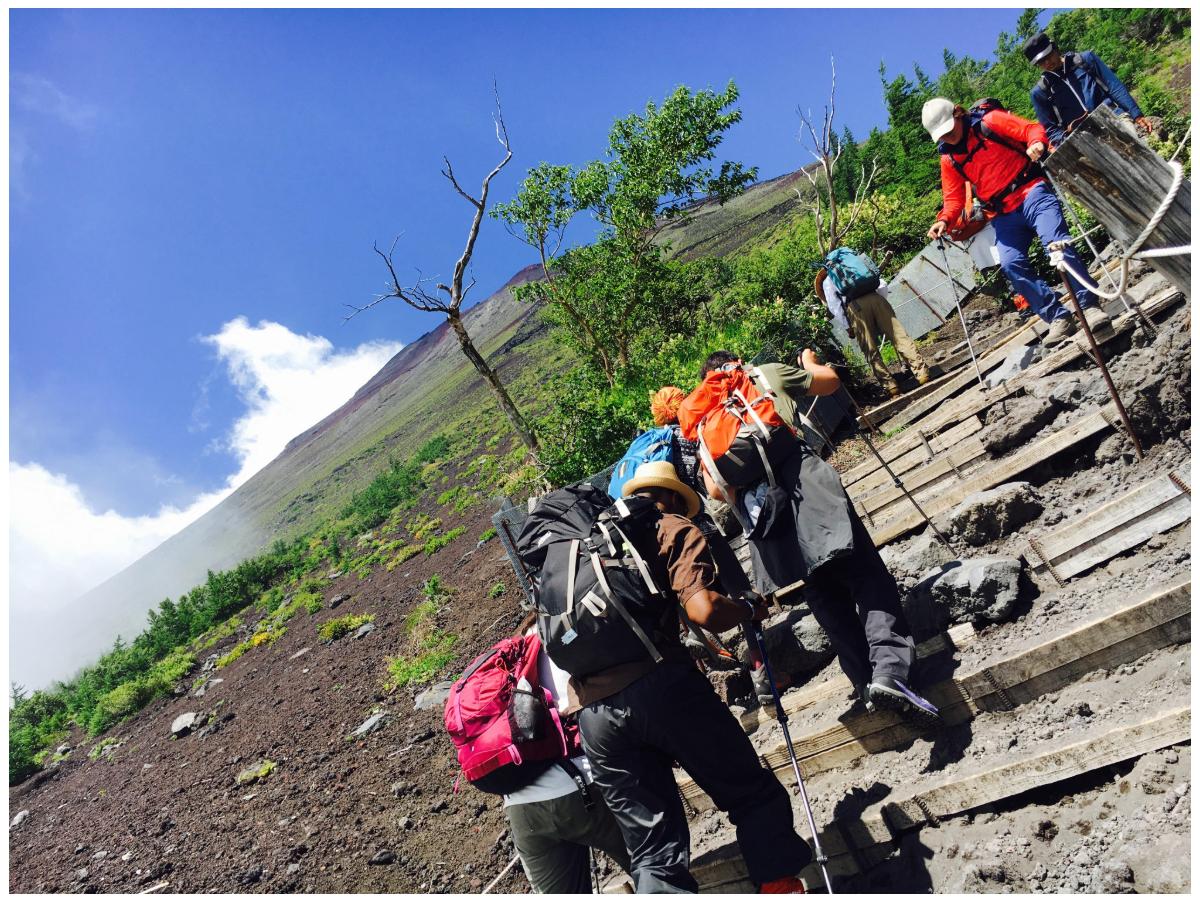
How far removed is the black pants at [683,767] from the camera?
279cm

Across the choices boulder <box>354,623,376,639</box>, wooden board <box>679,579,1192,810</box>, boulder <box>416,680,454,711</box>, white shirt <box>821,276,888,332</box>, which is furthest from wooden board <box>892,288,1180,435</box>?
boulder <box>354,623,376,639</box>

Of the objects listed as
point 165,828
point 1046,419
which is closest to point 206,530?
point 165,828

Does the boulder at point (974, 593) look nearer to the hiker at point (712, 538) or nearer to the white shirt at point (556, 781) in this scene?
the hiker at point (712, 538)

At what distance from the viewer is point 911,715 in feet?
10.7

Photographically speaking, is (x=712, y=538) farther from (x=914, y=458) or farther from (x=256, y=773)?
(x=256, y=773)

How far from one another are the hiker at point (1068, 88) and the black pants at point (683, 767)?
5.79 metres

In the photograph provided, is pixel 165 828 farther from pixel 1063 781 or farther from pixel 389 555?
pixel 389 555

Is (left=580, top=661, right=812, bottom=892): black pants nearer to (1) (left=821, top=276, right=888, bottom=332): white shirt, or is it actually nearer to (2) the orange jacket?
(2) the orange jacket

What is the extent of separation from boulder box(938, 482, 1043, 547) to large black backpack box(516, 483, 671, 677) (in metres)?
2.43

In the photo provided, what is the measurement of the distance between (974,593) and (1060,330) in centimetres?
342

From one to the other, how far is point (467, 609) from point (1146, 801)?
11624mm

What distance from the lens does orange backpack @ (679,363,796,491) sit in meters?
3.51

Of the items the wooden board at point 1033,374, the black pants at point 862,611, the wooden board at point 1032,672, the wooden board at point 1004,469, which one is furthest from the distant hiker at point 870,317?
the wooden board at point 1032,672

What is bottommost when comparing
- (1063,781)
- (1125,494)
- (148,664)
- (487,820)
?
(487,820)
